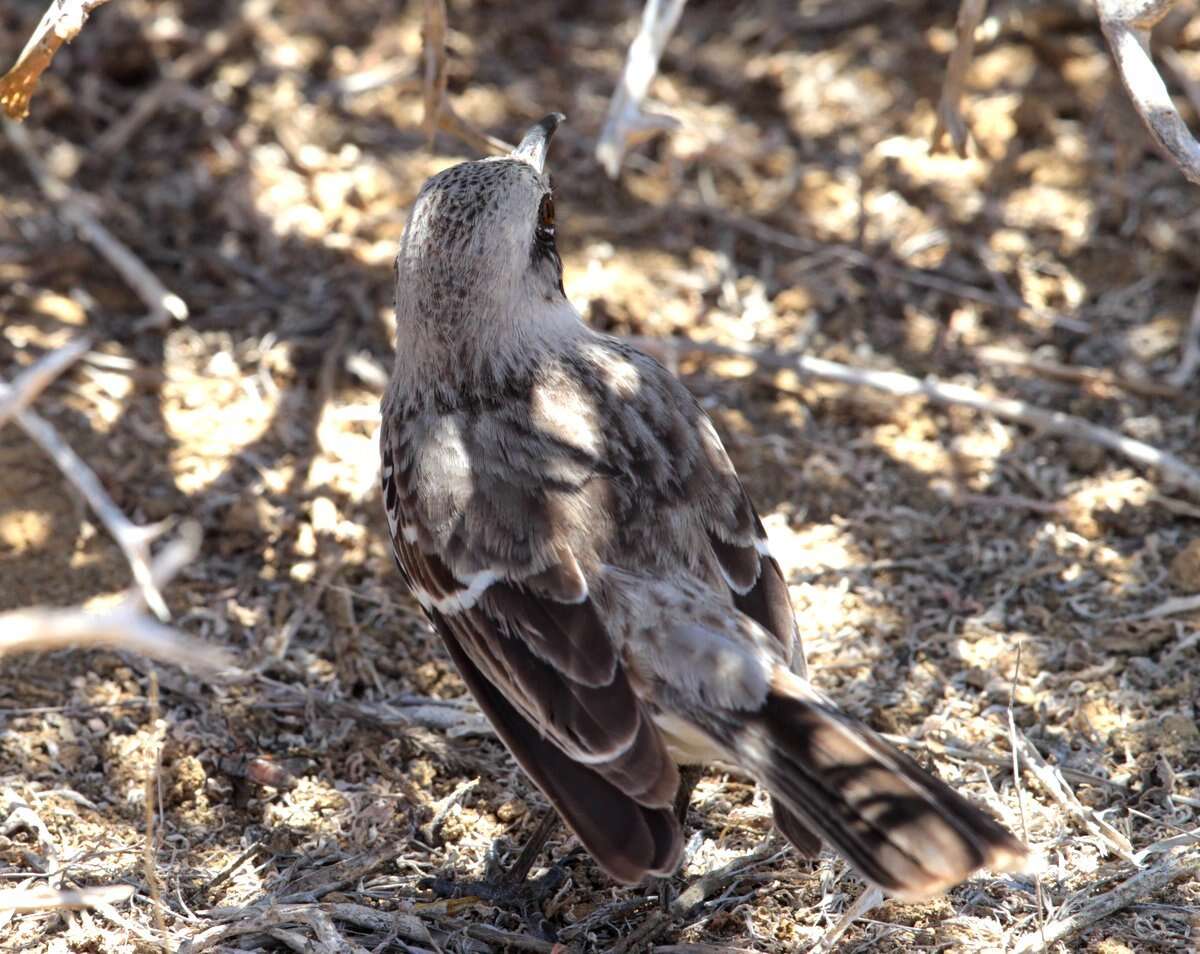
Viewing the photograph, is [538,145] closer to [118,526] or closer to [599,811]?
[118,526]

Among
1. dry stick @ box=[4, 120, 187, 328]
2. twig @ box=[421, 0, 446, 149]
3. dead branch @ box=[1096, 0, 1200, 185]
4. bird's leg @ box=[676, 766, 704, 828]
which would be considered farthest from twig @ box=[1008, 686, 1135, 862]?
dry stick @ box=[4, 120, 187, 328]

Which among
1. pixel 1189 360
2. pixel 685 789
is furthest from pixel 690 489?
pixel 1189 360

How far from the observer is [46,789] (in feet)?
14.2

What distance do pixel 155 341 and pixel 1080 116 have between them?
4.33 m

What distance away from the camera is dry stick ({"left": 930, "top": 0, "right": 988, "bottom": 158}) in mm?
4605

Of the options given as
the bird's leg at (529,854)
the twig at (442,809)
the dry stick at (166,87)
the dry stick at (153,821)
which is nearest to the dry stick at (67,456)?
the dry stick at (153,821)

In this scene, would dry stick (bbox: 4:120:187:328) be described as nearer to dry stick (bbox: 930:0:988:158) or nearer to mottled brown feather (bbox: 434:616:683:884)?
mottled brown feather (bbox: 434:616:683:884)

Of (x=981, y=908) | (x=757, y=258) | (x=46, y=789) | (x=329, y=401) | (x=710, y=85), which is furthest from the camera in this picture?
(x=710, y=85)

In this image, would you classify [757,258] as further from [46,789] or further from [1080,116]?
[46,789]

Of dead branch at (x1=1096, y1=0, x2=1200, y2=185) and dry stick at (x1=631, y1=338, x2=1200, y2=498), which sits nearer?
dead branch at (x1=1096, y1=0, x2=1200, y2=185)

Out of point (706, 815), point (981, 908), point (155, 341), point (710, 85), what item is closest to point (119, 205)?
point (155, 341)

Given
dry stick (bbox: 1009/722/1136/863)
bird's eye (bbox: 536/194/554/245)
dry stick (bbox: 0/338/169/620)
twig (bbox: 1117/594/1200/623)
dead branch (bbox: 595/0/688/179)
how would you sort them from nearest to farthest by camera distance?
dry stick (bbox: 0/338/169/620) < dry stick (bbox: 1009/722/1136/863) < bird's eye (bbox: 536/194/554/245) < twig (bbox: 1117/594/1200/623) < dead branch (bbox: 595/0/688/179)

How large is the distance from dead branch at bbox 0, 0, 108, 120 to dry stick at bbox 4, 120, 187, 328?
80.1 inches

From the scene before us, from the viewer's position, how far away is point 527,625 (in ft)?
12.9
